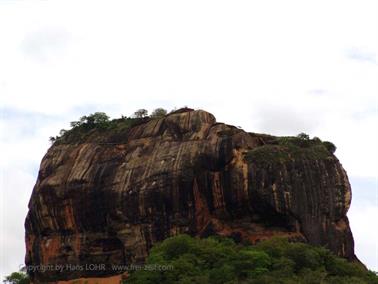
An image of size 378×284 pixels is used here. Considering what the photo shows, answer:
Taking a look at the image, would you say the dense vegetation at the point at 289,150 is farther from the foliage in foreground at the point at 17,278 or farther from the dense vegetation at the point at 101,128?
the foliage in foreground at the point at 17,278

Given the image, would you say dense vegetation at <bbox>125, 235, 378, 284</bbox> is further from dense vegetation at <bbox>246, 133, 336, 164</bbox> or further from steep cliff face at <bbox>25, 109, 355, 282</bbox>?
dense vegetation at <bbox>246, 133, 336, 164</bbox>

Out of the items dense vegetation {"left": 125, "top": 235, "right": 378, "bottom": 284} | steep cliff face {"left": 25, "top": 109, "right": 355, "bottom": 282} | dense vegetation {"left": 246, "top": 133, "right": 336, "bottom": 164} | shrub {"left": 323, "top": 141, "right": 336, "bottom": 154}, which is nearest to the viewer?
dense vegetation {"left": 125, "top": 235, "right": 378, "bottom": 284}

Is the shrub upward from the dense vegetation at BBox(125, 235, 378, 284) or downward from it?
upward

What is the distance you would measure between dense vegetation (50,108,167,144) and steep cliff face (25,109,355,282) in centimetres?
197

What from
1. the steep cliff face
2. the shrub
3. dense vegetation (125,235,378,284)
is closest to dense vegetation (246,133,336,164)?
the steep cliff face

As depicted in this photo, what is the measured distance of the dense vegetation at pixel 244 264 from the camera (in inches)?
2041

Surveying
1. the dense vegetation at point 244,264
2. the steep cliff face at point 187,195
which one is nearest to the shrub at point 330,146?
the steep cliff face at point 187,195

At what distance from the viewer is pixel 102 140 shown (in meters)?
68.1

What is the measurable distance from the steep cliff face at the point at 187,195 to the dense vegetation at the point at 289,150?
0.23ft

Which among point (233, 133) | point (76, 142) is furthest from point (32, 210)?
point (233, 133)

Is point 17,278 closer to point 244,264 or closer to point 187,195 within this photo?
point 187,195

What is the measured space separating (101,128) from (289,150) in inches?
579

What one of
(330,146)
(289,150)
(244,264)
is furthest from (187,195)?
(330,146)

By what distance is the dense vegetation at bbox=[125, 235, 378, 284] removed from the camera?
5184 centimetres
